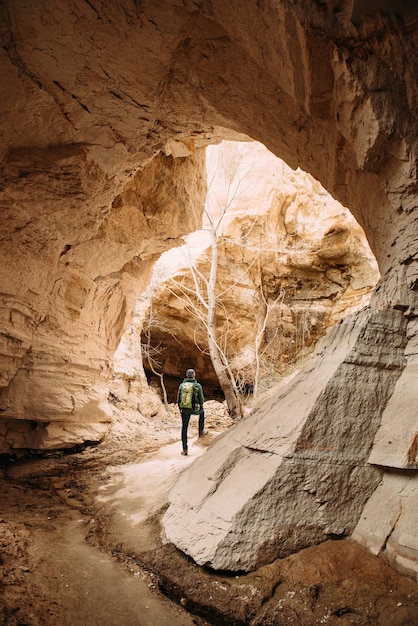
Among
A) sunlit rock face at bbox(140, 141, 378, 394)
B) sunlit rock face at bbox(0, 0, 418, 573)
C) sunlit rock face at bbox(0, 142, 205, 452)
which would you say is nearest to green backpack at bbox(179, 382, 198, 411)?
sunlit rock face at bbox(0, 142, 205, 452)

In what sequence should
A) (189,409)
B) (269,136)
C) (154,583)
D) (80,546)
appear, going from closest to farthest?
(154,583)
(80,546)
(269,136)
(189,409)

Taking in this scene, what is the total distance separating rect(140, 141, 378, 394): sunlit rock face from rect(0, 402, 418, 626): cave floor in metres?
8.87

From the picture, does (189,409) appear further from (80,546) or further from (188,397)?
(80,546)

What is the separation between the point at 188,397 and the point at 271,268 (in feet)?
27.0

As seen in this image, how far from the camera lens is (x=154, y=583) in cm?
235

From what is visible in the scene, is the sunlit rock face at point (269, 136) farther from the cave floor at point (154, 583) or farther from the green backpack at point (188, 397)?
the green backpack at point (188, 397)

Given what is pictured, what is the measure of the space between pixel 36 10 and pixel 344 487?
13.7 feet

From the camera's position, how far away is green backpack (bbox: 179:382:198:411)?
6152mm

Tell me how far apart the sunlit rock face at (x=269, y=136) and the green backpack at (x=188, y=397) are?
93.6 inches

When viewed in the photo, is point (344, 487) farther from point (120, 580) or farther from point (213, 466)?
point (120, 580)

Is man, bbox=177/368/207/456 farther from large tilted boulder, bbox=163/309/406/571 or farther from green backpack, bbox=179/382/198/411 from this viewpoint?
large tilted boulder, bbox=163/309/406/571

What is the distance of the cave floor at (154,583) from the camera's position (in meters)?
1.88

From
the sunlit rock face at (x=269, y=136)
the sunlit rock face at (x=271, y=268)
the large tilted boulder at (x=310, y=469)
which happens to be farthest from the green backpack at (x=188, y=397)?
the sunlit rock face at (x=271, y=268)

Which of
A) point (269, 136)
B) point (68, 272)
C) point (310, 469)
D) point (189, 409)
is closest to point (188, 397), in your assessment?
point (189, 409)
